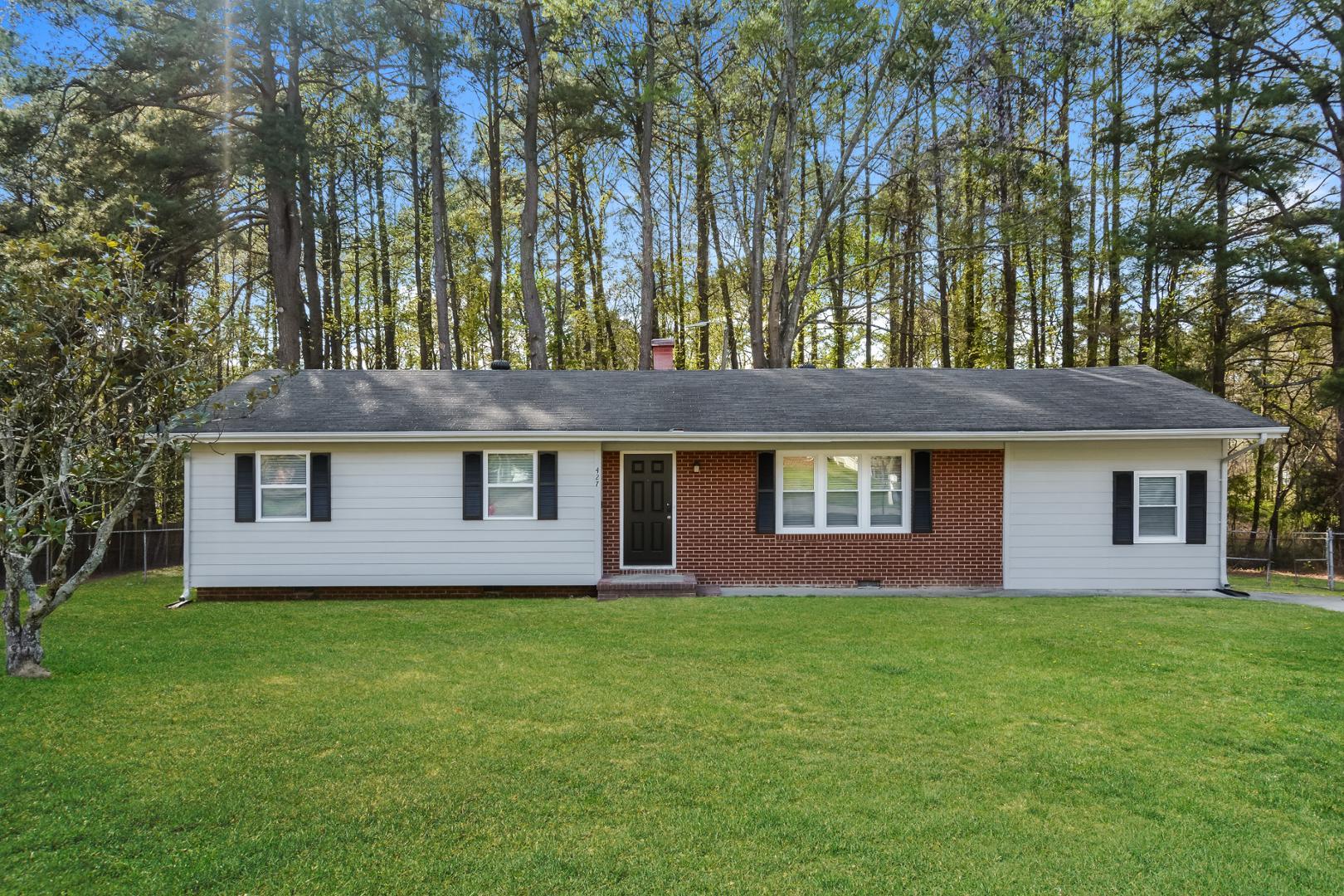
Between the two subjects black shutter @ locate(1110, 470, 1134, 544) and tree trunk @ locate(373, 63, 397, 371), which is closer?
black shutter @ locate(1110, 470, 1134, 544)

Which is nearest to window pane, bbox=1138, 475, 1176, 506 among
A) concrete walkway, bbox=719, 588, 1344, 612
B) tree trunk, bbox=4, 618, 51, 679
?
concrete walkway, bbox=719, 588, 1344, 612

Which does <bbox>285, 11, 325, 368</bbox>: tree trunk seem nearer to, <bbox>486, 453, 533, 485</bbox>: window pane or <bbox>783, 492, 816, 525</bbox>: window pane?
<bbox>486, 453, 533, 485</bbox>: window pane

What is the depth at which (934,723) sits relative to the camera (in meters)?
5.16

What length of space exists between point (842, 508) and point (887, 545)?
0.86m

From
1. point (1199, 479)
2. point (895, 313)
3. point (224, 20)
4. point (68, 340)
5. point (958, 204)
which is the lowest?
point (1199, 479)

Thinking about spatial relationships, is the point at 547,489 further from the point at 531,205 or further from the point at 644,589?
the point at 531,205

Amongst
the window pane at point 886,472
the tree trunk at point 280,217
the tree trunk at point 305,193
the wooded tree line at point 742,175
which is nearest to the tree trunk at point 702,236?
the wooded tree line at point 742,175

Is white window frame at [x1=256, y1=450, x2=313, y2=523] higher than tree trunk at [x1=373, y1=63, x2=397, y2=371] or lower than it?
lower

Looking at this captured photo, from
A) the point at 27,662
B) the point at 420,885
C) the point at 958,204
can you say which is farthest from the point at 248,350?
the point at 958,204

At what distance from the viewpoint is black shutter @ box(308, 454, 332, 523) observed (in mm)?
10836

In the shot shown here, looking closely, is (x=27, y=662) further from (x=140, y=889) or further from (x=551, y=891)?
(x=551, y=891)

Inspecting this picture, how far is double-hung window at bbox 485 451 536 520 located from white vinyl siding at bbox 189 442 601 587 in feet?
0.47

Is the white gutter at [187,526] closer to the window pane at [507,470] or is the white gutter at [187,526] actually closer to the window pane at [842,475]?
the window pane at [507,470]

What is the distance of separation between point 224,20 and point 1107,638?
19.0 metres
